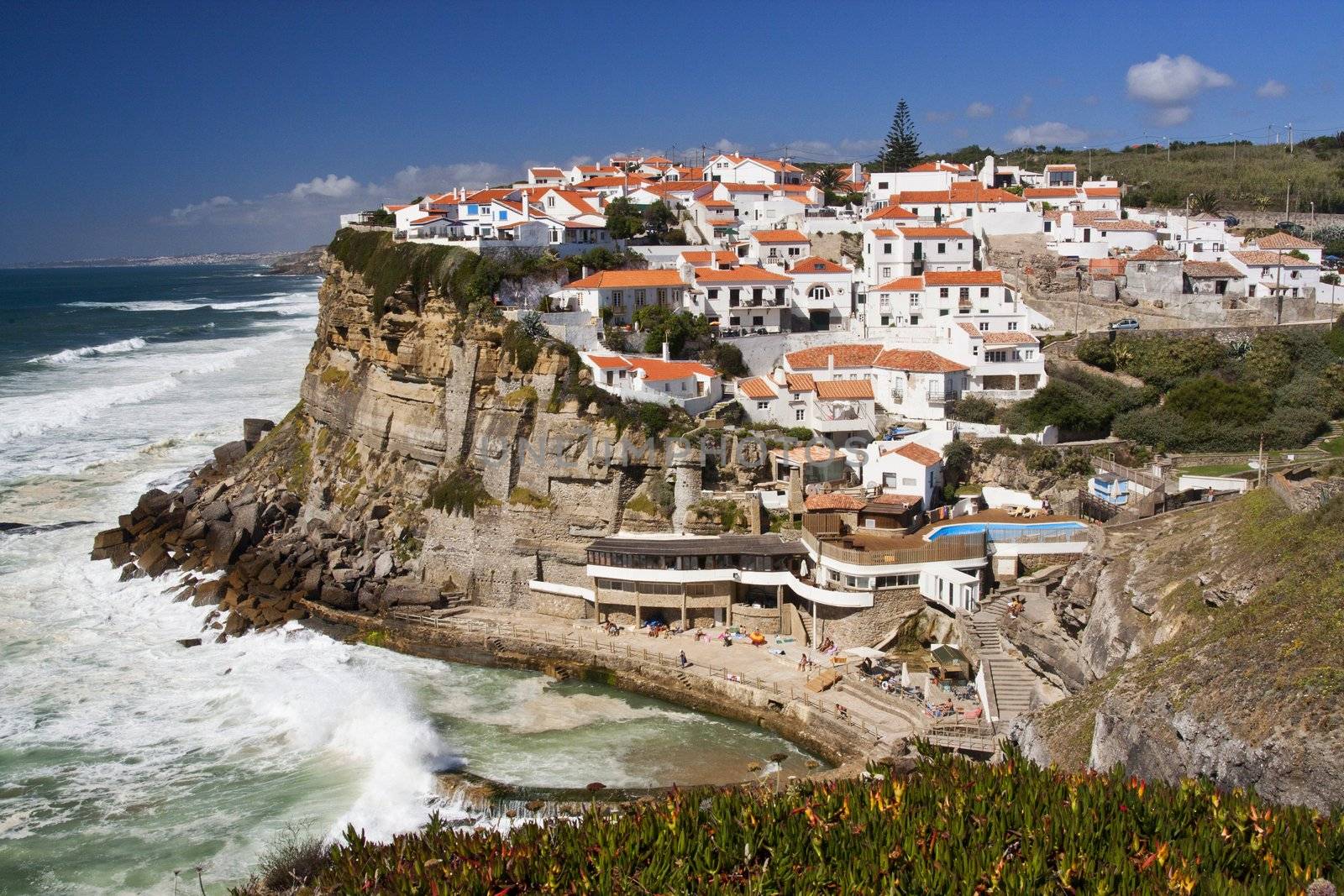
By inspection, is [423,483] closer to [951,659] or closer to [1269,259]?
[951,659]

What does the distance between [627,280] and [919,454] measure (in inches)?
494

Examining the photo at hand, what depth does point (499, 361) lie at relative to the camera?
109ft

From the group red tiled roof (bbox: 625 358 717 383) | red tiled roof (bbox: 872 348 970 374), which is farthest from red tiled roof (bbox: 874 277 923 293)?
red tiled roof (bbox: 625 358 717 383)

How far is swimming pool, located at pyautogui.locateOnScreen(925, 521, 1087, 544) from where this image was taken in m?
25.9

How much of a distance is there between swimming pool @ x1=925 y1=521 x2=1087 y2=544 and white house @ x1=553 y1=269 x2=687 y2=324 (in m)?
14.4

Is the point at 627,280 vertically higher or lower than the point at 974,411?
higher

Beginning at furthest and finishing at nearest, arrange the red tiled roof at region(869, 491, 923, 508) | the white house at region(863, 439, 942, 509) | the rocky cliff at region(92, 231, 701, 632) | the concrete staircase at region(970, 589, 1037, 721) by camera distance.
A: the rocky cliff at region(92, 231, 701, 632) → the white house at region(863, 439, 942, 509) → the red tiled roof at region(869, 491, 923, 508) → the concrete staircase at region(970, 589, 1037, 721)

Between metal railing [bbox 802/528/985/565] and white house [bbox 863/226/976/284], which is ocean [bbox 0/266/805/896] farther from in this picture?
white house [bbox 863/226/976/284]

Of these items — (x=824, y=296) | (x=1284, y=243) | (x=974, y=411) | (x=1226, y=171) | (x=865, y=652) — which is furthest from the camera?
(x=1226, y=171)

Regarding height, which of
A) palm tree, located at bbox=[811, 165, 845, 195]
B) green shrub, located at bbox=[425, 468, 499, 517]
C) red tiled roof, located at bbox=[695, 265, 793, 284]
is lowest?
green shrub, located at bbox=[425, 468, 499, 517]

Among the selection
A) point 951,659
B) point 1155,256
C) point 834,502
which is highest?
point 1155,256

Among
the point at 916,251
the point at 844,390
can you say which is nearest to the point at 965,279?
the point at 916,251

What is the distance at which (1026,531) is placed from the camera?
26062 mm

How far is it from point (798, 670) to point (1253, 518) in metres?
9.95
